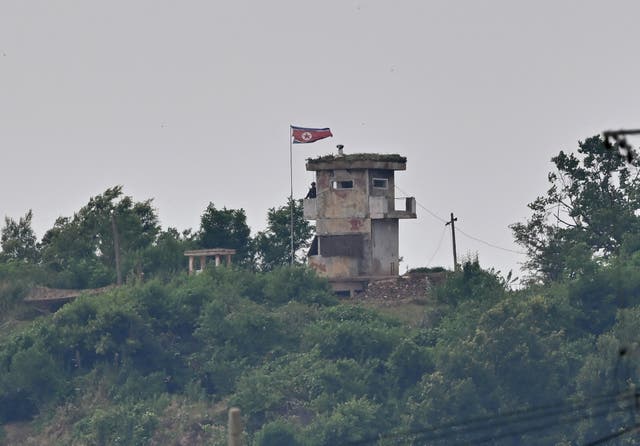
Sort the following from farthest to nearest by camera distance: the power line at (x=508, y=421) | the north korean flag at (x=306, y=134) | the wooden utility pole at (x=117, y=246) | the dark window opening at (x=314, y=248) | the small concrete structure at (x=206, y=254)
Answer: the wooden utility pole at (x=117, y=246) < the small concrete structure at (x=206, y=254) < the dark window opening at (x=314, y=248) < the north korean flag at (x=306, y=134) < the power line at (x=508, y=421)

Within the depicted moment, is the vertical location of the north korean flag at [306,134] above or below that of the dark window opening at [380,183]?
above

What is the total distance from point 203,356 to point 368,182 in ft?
48.3

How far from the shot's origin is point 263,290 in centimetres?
11281

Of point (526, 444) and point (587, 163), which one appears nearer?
point (526, 444)

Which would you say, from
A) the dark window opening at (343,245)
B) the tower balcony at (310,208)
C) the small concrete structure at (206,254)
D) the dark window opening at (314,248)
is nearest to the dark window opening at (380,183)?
the dark window opening at (343,245)

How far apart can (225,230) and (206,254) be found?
10.4 ft

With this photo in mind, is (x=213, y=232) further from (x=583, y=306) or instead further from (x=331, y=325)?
(x=583, y=306)

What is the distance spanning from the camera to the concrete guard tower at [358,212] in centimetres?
10900

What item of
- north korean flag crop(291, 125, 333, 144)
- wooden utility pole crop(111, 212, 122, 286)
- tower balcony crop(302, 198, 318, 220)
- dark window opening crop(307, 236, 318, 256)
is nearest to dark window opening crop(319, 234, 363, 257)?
dark window opening crop(307, 236, 318, 256)

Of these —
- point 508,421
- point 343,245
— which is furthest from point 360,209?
point 508,421

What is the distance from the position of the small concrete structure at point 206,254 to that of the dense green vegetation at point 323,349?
125 centimetres

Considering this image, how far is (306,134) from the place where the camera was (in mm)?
107500

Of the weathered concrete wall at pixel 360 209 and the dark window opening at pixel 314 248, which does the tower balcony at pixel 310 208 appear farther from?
the dark window opening at pixel 314 248

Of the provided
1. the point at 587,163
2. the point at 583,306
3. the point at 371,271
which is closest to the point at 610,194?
the point at 587,163
